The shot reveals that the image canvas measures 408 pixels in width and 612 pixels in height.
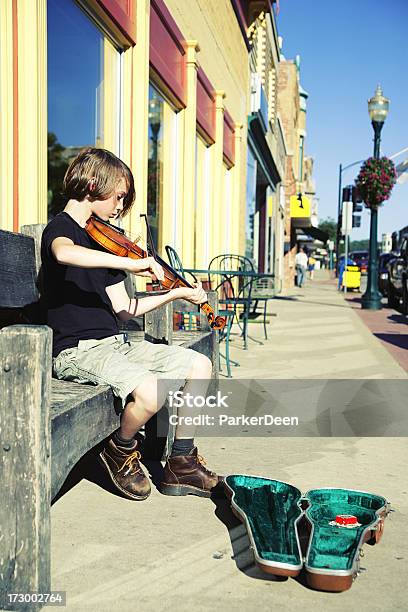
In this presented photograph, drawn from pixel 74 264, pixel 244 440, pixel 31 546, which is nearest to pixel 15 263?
pixel 74 264

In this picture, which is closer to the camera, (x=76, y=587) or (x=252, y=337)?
(x=76, y=587)

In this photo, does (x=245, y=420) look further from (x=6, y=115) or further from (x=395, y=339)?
(x=395, y=339)

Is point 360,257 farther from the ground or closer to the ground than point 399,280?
farther from the ground

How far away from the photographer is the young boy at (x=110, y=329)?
298 centimetres

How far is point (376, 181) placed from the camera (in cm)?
1812

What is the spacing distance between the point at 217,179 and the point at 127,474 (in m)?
9.01

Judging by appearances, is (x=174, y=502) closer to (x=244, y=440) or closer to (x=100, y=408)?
(x=100, y=408)

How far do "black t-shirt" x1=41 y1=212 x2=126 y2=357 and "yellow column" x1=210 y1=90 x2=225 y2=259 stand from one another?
28.0 feet

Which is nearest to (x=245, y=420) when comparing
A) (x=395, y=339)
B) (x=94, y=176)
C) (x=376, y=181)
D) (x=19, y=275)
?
(x=19, y=275)

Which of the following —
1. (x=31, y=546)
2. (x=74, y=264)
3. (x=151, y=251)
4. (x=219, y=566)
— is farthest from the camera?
(x=151, y=251)

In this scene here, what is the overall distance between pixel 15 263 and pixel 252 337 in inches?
283

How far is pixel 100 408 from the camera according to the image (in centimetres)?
283

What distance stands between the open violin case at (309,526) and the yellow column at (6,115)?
6.63 ft

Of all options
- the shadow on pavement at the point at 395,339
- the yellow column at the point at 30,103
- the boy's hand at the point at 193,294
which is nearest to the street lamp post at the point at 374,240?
the shadow on pavement at the point at 395,339
